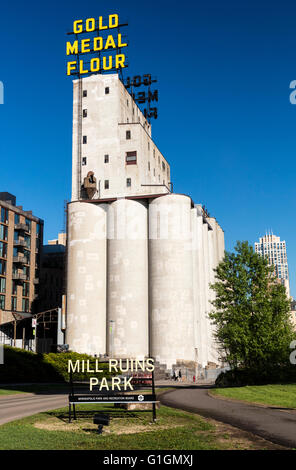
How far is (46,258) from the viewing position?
114 meters

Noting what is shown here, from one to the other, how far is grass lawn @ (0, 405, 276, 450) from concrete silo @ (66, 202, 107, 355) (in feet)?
184

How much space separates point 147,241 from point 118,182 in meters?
14.3

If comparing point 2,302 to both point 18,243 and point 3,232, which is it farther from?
point 3,232

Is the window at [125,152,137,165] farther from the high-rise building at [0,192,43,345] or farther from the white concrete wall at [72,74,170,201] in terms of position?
the high-rise building at [0,192,43,345]

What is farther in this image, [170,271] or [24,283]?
[24,283]

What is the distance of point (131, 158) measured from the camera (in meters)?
88.9

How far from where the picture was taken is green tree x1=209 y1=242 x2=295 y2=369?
38438 millimetres

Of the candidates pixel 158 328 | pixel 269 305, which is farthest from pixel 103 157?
pixel 269 305

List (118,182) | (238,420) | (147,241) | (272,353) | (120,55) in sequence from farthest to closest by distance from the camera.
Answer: (120,55) < (118,182) < (147,241) < (272,353) < (238,420)

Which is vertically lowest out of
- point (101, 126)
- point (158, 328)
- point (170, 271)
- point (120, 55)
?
point (158, 328)

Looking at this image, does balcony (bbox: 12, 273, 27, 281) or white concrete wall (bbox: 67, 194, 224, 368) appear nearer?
white concrete wall (bbox: 67, 194, 224, 368)

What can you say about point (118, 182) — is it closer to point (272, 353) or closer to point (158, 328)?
point (158, 328)

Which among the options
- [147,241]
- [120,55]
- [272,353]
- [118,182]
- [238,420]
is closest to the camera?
[238,420]

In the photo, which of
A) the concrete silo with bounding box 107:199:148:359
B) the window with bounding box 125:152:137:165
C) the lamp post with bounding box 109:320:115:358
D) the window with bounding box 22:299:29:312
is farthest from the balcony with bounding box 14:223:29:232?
the lamp post with bounding box 109:320:115:358
